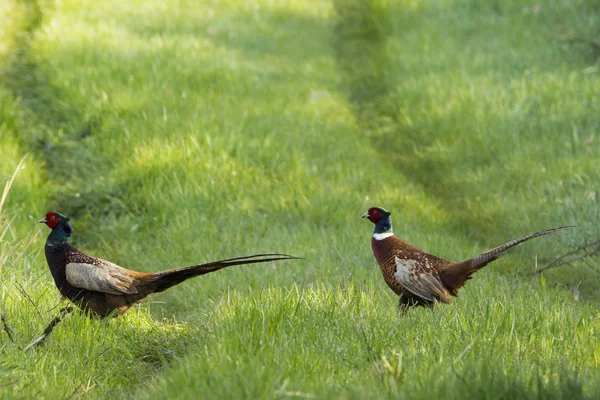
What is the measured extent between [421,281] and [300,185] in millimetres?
2699

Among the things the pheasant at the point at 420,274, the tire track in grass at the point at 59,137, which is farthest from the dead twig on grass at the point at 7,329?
the tire track in grass at the point at 59,137

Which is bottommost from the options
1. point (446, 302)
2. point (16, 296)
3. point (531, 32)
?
point (446, 302)

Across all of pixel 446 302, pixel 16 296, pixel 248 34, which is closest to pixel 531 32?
pixel 248 34

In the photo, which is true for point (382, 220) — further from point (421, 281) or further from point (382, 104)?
point (382, 104)

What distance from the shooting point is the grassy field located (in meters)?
3.86

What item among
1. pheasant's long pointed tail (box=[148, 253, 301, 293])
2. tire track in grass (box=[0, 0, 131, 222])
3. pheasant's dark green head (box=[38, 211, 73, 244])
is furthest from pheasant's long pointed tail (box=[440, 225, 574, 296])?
tire track in grass (box=[0, 0, 131, 222])

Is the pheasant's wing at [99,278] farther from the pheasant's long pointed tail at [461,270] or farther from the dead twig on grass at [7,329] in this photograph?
the pheasant's long pointed tail at [461,270]

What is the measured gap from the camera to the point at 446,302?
5.11 metres

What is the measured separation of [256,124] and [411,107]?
223 centimetres

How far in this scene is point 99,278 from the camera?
4.95m

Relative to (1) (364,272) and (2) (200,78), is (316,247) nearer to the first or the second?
(1) (364,272)

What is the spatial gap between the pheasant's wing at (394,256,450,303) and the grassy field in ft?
0.46

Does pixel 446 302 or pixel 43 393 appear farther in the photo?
pixel 446 302

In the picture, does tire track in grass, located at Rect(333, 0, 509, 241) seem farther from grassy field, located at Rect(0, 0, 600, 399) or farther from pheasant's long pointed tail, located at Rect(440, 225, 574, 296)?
pheasant's long pointed tail, located at Rect(440, 225, 574, 296)
